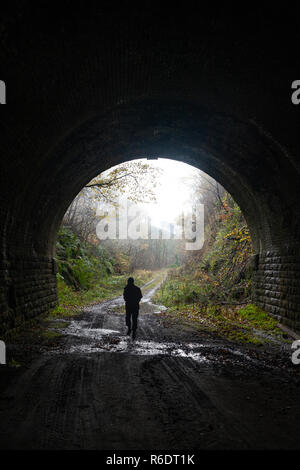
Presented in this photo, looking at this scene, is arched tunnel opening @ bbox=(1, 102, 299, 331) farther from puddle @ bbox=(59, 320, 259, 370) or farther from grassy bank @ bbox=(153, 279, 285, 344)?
puddle @ bbox=(59, 320, 259, 370)

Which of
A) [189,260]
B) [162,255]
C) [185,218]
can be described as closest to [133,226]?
[162,255]

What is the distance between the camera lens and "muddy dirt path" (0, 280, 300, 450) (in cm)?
300

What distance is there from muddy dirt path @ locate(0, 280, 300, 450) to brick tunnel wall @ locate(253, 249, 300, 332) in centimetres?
219

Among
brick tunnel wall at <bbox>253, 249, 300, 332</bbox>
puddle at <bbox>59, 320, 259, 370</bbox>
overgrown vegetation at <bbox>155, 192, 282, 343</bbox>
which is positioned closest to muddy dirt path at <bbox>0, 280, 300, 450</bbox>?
puddle at <bbox>59, 320, 259, 370</bbox>

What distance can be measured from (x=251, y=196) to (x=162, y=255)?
129 feet

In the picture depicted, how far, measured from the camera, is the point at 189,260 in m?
27.9

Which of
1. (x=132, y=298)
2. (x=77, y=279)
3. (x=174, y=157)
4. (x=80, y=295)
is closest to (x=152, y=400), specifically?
(x=132, y=298)

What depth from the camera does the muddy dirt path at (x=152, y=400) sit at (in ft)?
9.86

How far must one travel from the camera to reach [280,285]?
9695mm

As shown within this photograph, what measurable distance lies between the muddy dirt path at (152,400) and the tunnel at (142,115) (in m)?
3.04

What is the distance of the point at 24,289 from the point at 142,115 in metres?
6.01

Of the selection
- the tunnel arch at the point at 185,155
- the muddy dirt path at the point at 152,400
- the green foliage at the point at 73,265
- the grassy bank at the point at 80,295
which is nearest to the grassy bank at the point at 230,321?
the muddy dirt path at the point at 152,400

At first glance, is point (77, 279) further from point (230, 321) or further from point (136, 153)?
point (230, 321)
